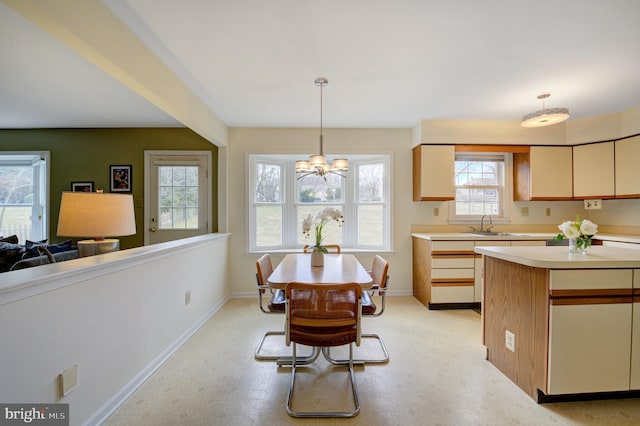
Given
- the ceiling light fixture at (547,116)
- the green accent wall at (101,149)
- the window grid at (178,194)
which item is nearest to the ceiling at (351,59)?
the ceiling light fixture at (547,116)

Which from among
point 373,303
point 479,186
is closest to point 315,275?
point 373,303

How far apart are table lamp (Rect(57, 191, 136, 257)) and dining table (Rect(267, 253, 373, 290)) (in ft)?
3.94

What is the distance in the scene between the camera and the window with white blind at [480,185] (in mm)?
3943

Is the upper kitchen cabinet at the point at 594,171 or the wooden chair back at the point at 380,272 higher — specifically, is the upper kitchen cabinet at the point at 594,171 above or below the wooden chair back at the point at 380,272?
above

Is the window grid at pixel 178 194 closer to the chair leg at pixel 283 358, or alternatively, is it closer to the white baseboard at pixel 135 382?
the white baseboard at pixel 135 382

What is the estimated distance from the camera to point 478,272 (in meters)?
3.37

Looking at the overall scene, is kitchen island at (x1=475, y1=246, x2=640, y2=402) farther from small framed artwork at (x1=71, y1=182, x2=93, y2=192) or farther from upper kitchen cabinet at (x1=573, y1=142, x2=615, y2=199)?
small framed artwork at (x1=71, y1=182, x2=93, y2=192)

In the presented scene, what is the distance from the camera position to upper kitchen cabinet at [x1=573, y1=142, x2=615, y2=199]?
3.40m

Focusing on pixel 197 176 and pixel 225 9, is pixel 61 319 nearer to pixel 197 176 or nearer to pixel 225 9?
pixel 225 9

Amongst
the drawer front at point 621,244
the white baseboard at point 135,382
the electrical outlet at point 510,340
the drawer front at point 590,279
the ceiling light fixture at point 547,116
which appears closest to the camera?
the white baseboard at point 135,382

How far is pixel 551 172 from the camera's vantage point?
365cm

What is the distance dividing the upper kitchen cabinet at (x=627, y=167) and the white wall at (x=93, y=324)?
5069 millimetres

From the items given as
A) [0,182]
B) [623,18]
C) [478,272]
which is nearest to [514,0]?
[623,18]

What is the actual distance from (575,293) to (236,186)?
11.9ft
